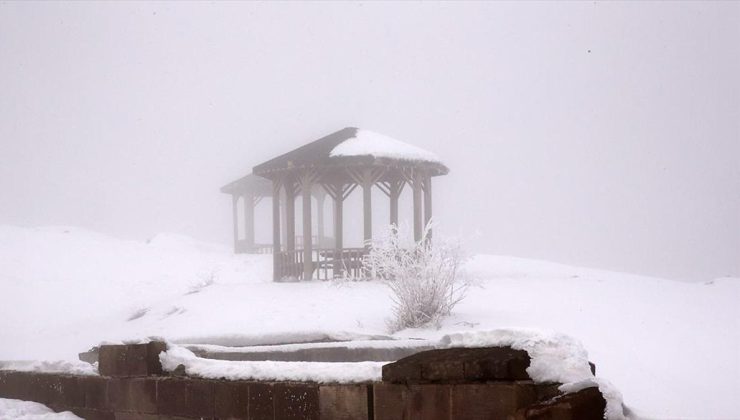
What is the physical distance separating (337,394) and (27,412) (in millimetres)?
3555

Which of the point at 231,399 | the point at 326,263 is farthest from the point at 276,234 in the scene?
the point at 231,399

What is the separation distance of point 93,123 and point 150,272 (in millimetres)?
65615

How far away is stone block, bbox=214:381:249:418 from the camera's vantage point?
544cm

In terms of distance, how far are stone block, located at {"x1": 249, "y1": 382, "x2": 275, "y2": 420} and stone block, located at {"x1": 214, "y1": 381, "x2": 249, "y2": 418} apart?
5 cm

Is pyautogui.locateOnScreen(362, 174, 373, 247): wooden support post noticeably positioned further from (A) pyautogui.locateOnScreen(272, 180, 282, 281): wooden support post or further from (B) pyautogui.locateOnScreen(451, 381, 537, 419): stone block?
(B) pyautogui.locateOnScreen(451, 381, 537, 419): stone block

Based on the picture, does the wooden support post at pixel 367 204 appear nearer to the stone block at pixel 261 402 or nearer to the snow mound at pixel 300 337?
the snow mound at pixel 300 337

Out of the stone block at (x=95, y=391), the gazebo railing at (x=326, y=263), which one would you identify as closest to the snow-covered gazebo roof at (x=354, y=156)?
the gazebo railing at (x=326, y=263)

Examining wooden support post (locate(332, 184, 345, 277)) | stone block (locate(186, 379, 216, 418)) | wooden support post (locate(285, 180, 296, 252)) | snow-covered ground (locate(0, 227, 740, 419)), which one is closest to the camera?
stone block (locate(186, 379, 216, 418))

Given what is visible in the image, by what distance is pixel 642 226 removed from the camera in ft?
273

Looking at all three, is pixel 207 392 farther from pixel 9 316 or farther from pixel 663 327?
pixel 9 316

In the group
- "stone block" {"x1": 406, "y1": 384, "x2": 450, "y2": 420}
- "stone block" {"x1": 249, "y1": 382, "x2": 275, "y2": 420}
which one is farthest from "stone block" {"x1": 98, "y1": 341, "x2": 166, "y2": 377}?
"stone block" {"x1": 406, "y1": 384, "x2": 450, "y2": 420}

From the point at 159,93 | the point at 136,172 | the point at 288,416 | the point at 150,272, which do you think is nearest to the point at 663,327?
the point at 288,416

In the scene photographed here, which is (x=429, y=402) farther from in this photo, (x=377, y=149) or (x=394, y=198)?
(x=394, y=198)

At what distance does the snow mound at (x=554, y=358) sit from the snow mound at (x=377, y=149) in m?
13.9
